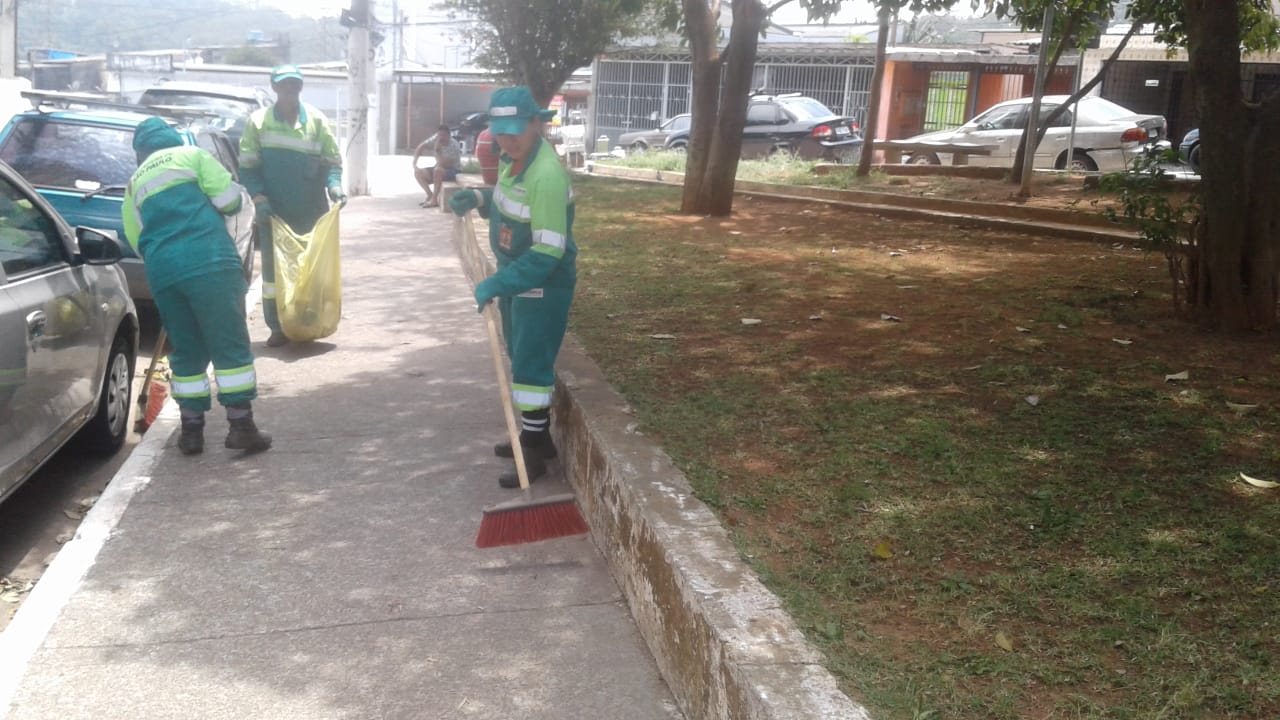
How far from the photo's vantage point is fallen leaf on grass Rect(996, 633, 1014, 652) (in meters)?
3.23

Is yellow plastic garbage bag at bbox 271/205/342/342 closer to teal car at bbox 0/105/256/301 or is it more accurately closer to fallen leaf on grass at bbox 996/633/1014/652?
teal car at bbox 0/105/256/301

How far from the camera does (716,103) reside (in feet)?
43.9

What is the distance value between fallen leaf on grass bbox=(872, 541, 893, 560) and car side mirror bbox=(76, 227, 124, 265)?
12.5 ft

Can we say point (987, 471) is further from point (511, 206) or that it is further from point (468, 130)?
point (468, 130)

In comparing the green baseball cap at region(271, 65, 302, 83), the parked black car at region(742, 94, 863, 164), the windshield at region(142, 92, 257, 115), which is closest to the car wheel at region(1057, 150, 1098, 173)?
the parked black car at region(742, 94, 863, 164)

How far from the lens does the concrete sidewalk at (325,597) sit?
362 cm

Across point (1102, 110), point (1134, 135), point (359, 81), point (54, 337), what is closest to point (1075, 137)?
point (1102, 110)

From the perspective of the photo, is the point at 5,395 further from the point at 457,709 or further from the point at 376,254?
the point at 376,254

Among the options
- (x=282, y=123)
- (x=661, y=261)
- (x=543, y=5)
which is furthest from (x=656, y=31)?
(x=282, y=123)

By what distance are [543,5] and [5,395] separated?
21.2 metres

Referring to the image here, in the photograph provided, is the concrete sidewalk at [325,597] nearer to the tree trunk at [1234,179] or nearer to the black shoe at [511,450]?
the black shoe at [511,450]

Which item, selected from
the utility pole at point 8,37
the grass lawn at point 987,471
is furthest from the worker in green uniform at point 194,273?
the utility pole at point 8,37

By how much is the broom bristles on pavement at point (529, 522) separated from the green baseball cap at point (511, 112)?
60.5 inches

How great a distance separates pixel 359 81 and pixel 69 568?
50.5 feet
